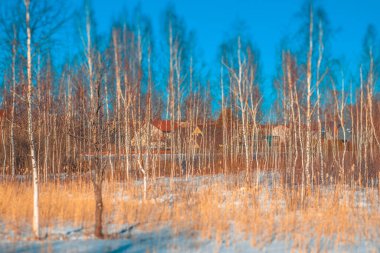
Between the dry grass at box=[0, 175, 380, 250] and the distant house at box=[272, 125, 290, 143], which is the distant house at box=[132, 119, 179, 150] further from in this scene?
the distant house at box=[272, 125, 290, 143]

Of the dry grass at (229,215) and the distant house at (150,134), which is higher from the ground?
the distant house at (150,134)

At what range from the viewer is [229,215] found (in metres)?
7.04

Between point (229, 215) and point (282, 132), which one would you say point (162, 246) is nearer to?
point (229, 215)

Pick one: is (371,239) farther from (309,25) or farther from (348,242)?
(309,25)

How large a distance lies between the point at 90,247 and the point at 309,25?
23.3 ft

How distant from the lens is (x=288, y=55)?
980cm

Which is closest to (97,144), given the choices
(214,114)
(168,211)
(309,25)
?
(168,211)

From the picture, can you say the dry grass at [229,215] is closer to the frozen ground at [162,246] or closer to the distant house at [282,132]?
the frozen ground at [162,246]

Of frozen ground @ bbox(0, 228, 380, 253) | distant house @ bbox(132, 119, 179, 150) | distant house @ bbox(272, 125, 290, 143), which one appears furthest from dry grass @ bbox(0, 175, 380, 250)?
distant house @ bbox(272, 125, 290, 143)

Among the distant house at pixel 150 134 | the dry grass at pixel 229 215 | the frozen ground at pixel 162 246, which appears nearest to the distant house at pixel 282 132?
the distant house at pixel 150 134

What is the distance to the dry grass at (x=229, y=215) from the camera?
589 centimetres

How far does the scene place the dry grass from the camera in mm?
5891

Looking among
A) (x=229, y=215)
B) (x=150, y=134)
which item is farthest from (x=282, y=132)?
(x=229, y=215)

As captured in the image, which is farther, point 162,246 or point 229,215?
point 229,215
